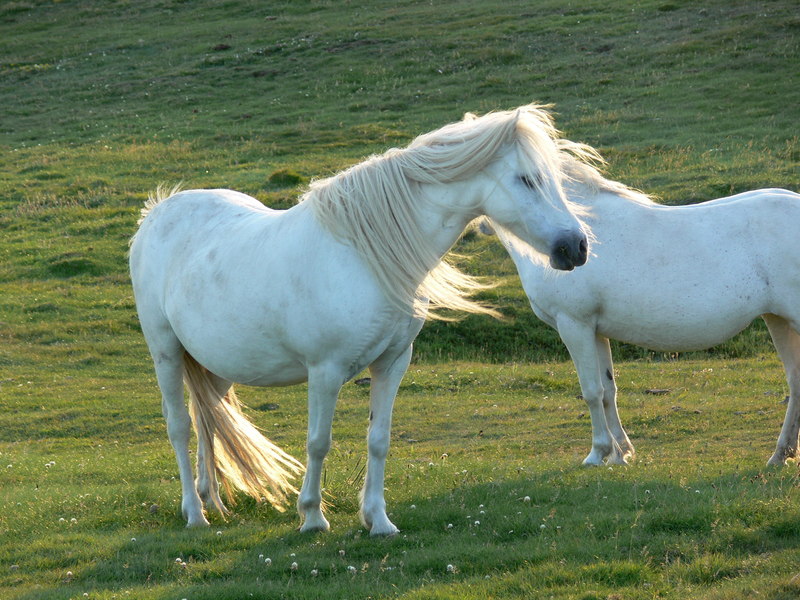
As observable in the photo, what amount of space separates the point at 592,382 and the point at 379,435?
261cm

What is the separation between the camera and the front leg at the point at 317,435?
636 cm

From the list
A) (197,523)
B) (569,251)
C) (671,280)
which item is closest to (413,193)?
(569,251)

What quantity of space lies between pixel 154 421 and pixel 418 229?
7377 millimetres

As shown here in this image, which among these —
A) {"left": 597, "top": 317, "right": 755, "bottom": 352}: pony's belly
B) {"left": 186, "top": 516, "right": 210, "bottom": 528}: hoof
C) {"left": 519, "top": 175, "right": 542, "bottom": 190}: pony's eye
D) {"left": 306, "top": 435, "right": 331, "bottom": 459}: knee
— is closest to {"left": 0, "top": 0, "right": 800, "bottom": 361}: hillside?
{"left": 597, "top": 317, "right": 755, "bottom": 352}: pony's belly

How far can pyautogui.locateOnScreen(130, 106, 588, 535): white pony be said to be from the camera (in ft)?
19.8

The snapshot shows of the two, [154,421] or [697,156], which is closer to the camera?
[154,421]

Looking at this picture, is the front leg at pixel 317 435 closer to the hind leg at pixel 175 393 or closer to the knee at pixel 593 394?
the hind leg at pixel 175 393

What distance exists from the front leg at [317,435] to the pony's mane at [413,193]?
723 mm

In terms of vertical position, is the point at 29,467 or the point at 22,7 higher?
the point at 22,7

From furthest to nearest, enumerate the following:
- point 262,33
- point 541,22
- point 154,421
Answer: point 262,33, point 541,22, point 154,421

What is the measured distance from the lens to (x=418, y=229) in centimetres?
630

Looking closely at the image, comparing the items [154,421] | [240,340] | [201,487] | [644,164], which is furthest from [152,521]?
[644,164]

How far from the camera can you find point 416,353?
15.2 metres

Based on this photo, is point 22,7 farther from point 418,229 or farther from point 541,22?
point 418,229
